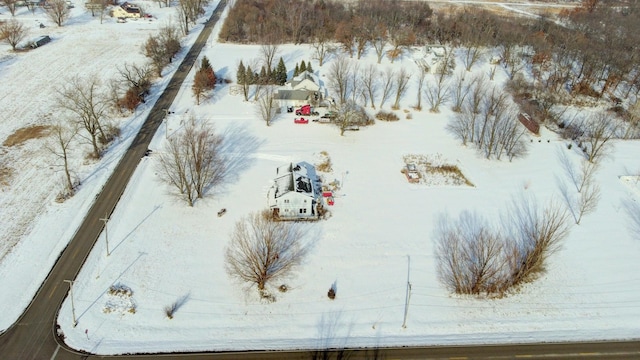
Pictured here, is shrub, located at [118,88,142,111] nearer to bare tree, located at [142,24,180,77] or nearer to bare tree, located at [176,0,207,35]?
bare tree, located at [142,24,180,77]

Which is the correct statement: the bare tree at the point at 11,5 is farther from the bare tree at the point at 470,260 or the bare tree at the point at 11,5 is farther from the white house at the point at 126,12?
the bare tree at the point at 470,260

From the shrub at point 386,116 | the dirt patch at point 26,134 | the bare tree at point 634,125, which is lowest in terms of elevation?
the dirt patch at point 26,134

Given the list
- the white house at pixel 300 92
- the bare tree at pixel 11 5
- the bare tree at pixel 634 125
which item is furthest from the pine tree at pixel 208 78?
the bare tree at pixel 11 5

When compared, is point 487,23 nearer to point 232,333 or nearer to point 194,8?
point 194,8

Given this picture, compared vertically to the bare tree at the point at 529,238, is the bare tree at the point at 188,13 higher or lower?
higher

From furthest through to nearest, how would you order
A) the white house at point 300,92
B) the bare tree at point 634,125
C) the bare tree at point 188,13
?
the bare tree at point 188,13
the white house at point 300,92
the bare tree at point 634,125

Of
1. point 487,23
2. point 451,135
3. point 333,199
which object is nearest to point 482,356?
point 333,199

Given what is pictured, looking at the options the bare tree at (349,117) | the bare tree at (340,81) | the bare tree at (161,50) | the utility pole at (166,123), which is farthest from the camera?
the bare tree at (161,50)
